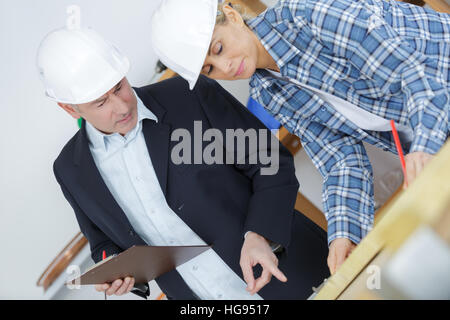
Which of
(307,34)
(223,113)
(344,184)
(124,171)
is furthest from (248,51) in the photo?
(124,171)

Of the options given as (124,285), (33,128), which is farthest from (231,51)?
(33,128)

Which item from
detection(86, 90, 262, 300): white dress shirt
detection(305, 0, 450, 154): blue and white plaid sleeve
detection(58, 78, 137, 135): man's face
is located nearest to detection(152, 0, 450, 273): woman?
detection(305, 0, 450, 154): blue and white plaid sleeve

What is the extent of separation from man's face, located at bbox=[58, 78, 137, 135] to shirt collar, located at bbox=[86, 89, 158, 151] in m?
0.02

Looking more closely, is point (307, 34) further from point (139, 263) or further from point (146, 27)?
point (146, 27)

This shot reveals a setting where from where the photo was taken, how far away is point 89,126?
1.56 meters

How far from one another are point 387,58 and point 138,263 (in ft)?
2.86

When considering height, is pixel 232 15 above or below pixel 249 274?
above

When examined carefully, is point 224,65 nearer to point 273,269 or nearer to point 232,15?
point 232,15

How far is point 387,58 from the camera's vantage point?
105 centimetres

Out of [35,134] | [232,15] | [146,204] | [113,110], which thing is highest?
[232,15]

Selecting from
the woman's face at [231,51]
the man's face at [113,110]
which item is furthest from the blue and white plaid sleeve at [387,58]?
the man's face at [113,110]

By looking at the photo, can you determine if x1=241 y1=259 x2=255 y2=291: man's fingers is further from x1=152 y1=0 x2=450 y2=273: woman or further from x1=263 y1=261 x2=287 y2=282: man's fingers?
x1=152 y1=0 x2=450 y2=273: woman
